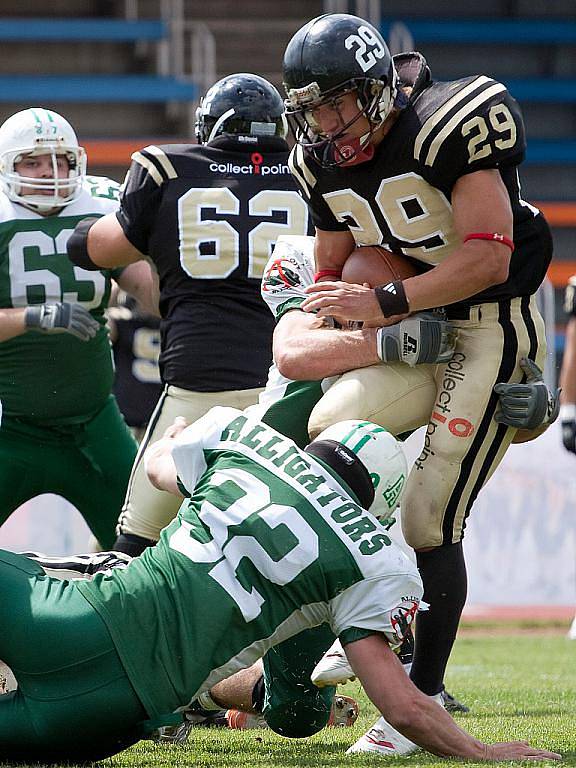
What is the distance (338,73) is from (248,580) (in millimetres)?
1249

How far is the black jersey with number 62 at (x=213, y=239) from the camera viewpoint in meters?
4.18

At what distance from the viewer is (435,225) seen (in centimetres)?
328

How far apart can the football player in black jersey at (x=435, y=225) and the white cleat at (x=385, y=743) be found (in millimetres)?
313

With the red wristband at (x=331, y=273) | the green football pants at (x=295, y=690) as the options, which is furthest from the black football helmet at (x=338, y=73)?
the green football pants at (x=295, y=690)

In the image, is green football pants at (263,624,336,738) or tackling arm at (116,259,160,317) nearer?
green football pants at (263,624,336,738)

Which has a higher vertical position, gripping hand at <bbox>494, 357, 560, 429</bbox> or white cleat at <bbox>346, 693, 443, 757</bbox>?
gripping hand at <bbox>494, 357, 560, 429</bbox>

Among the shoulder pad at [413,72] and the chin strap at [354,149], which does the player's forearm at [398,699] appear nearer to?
the chin strap at [354,149]

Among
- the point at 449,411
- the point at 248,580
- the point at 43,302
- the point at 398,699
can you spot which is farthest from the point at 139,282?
the point at 398,699

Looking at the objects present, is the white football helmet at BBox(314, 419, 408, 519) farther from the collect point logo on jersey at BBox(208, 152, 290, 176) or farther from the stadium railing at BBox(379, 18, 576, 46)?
the stadium railing at BBox(379, 18, 576, 46)

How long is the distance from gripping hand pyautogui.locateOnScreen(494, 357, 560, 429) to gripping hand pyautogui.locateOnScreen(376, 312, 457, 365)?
20 centimetres

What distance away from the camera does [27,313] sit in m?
4.43

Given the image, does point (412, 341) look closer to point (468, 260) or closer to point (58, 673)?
point (468, 260)

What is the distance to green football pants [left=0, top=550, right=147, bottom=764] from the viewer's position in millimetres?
2531

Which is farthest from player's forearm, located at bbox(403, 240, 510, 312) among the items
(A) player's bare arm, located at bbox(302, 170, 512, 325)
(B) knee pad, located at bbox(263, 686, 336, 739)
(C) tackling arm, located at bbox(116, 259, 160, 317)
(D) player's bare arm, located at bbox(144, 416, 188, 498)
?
(C) tackling arm, located at bbox(116, 259, 160, 317)
